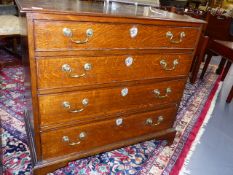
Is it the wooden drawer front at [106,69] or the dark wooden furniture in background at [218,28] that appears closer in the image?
the wooden drawer front at [106,69]

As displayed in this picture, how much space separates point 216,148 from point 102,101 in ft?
4.02

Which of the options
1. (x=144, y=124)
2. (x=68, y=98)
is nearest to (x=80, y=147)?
(x=68, y=98)

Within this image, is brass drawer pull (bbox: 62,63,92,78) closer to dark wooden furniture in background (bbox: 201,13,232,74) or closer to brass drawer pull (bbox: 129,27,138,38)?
brass drawer pull (bbox: 129,27,138,38)

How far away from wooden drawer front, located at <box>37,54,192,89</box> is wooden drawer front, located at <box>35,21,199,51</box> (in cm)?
7

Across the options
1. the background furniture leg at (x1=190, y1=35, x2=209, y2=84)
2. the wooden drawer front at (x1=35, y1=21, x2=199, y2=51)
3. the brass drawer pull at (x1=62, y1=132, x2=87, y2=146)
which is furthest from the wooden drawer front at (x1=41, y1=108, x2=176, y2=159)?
the background furniture leg at (x1=190, y1=35, x2=209, y2=84)

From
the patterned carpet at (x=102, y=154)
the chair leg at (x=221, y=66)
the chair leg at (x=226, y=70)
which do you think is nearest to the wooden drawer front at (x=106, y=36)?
the patterned carpet at (x=102, y=154)

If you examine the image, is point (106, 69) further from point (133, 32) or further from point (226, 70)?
point (226, 70)

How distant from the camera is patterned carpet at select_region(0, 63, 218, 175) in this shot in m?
1.50

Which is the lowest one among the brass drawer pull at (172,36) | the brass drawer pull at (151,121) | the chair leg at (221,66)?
the chair leg at (221,66)

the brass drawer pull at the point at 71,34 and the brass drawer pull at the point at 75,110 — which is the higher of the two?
the brass drawer pull at the point at 71,34

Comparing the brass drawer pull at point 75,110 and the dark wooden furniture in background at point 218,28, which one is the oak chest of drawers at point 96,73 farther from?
the dark wooden furniture in background at point 218,28

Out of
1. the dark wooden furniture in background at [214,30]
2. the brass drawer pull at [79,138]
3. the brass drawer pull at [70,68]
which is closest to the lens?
the brass drawer pull at [70,68]

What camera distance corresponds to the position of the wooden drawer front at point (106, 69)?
1055 millimetres

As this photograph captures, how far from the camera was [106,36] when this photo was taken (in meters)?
1.09
